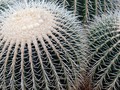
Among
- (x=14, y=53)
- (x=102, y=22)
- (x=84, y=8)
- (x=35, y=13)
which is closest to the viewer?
(x=14, y=53)

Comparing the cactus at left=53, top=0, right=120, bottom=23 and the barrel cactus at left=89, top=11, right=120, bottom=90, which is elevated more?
the cactus at left=53, top=0, right=120, bottom=23

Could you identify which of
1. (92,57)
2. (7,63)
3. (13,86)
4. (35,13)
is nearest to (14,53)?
(7,63)

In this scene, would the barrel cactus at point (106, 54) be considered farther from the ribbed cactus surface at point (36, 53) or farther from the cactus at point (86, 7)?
the cactus at point (86, 7)

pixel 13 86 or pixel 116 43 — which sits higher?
pixel 116 43

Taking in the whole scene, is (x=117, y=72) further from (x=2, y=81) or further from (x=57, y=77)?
(x=2, y=81)

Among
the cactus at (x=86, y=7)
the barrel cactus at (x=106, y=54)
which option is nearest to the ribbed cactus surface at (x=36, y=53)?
the barrel cactus at (x=106, y=54)

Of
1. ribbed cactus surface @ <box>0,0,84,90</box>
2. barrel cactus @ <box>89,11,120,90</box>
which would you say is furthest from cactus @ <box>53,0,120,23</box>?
ribbed cactus surface @ <box>0,0,84,90</box>

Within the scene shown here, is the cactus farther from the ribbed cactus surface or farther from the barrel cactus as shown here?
the ribbed cactus surface
